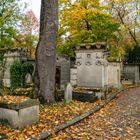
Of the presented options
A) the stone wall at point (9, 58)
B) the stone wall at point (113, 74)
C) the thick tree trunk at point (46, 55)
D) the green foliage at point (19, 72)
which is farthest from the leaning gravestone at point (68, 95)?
the stone wall at point (113, 74)

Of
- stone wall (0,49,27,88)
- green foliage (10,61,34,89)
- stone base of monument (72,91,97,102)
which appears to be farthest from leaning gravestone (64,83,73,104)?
stone wall (0,49,27,88)

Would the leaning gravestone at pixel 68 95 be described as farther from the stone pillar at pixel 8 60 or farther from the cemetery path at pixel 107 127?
the stone pillar at pixel 8 60

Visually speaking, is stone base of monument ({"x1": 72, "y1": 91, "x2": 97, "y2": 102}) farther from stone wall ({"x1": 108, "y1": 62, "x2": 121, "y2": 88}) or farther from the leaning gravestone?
stone wall ({"x1": 108, "y1": 62, "x2": 121, "y2": 88})

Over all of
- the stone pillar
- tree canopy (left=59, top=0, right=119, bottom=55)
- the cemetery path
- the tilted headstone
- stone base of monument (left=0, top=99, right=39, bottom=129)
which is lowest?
the cemetery path

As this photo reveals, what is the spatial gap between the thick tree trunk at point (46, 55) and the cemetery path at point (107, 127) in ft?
6.55

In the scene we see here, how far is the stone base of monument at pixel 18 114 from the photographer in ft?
21.8

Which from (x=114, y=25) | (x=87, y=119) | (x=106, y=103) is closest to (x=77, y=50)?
(x=106, y=103)

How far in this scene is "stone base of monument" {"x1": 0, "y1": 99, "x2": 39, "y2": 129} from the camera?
21.8 feet

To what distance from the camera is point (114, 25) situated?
76.7 feet

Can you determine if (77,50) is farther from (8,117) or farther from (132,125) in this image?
(8,117)

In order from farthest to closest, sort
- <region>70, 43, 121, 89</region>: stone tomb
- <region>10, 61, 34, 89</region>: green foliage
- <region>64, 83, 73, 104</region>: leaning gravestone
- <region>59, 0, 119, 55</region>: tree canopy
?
1. <region>59, 0, 119, 55</region>: tree canopy
2. <region>10, 61, 34, 89</region>: green foliage
3. <region>70, 43, 121, 89</region>: stone tomb
4. <region>64, 83, 73, 104</region>: leaning gravestone

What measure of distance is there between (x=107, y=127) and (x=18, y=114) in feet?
8.22

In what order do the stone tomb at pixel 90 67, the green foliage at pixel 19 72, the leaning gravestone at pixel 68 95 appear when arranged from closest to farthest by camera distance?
the leaning gravestone at pixel 68 95 → the stone tomb at pixel 90 67 → the green foliage at pixel 19 72

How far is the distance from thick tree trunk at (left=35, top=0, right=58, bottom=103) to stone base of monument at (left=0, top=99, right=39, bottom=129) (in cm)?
258
